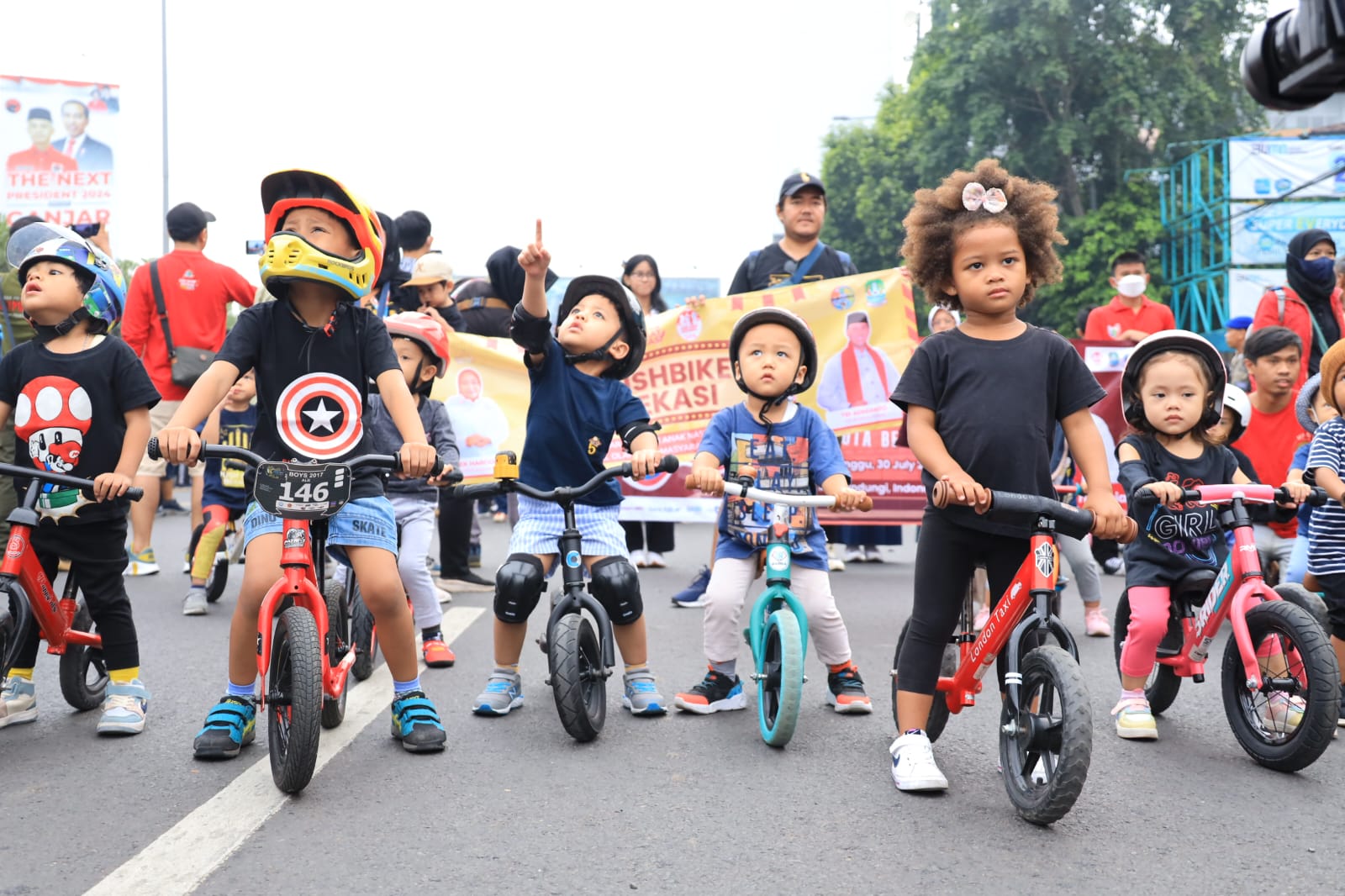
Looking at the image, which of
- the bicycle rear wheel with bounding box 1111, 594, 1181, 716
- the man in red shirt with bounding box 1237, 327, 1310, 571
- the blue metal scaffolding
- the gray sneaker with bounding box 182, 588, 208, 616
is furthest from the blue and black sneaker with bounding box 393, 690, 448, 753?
the blue metal scaffolding

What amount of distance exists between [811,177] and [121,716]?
16.8 ft

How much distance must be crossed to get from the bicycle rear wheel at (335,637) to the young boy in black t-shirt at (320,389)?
18 cm

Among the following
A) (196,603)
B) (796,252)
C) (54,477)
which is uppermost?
(796,252)

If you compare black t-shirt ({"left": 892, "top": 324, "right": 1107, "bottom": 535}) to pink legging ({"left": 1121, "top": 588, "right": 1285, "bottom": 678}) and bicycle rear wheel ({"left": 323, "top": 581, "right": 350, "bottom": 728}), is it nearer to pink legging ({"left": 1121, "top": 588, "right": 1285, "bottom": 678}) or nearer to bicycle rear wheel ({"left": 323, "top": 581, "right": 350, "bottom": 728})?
pink legging ({"left": 1121, "top": 588, "right": 1285, "bottom": 678})

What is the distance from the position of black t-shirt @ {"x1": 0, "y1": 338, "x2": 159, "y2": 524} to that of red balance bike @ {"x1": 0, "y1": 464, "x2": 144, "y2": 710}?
0.11 meters

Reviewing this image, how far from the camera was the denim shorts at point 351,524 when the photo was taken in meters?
4.45

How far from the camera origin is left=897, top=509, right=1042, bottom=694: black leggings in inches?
169

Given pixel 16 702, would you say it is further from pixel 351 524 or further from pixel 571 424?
pixel 571 424

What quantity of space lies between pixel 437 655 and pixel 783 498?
2.30 metres

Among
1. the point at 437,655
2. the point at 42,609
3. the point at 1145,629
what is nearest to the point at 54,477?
the point at 42,609

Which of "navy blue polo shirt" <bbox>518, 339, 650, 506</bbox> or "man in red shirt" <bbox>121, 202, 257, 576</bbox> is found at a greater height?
"man in red shirt" <bbox>121, 202, 257, 576</bbox>

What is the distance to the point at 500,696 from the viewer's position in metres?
5.21

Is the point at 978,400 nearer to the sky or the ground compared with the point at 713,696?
nearer to the sky

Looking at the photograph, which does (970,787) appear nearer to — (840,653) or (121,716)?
(840,653)
